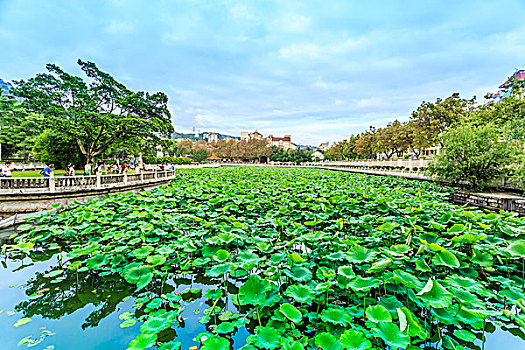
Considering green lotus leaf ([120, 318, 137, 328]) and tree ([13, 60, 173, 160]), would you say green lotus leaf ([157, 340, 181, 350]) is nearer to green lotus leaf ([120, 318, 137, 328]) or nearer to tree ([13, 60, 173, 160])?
green lotus leaf ([120, 318, 137, 328])

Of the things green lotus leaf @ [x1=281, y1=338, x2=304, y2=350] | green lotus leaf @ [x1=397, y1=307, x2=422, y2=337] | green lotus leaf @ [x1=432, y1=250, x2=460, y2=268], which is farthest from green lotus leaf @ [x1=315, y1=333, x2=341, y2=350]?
green lotus leaf @ [x1=432, y1=250, x2=460, y2=268]

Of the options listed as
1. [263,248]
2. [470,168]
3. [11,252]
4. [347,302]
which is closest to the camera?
[347,302]

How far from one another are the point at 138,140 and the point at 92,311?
1889 centimetres

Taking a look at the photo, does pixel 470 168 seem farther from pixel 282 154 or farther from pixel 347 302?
pixel 282 154

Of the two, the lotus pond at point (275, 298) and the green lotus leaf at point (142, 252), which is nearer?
the lotus pond at point (275, 298)

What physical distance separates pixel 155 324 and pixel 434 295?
264cm

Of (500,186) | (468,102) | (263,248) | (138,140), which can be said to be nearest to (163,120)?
(138,140)

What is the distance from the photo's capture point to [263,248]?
3.54m

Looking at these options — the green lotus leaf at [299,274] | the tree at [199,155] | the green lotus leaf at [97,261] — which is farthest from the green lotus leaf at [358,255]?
the tree at [199,155]

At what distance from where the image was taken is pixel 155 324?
2.34 metres

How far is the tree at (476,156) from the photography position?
991cm

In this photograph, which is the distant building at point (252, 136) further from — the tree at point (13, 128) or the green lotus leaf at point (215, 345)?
the green lotus leaf at point (215, 345)

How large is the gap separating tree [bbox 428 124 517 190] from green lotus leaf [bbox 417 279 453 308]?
10908mm

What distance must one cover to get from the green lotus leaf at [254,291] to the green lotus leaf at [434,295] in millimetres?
1405
